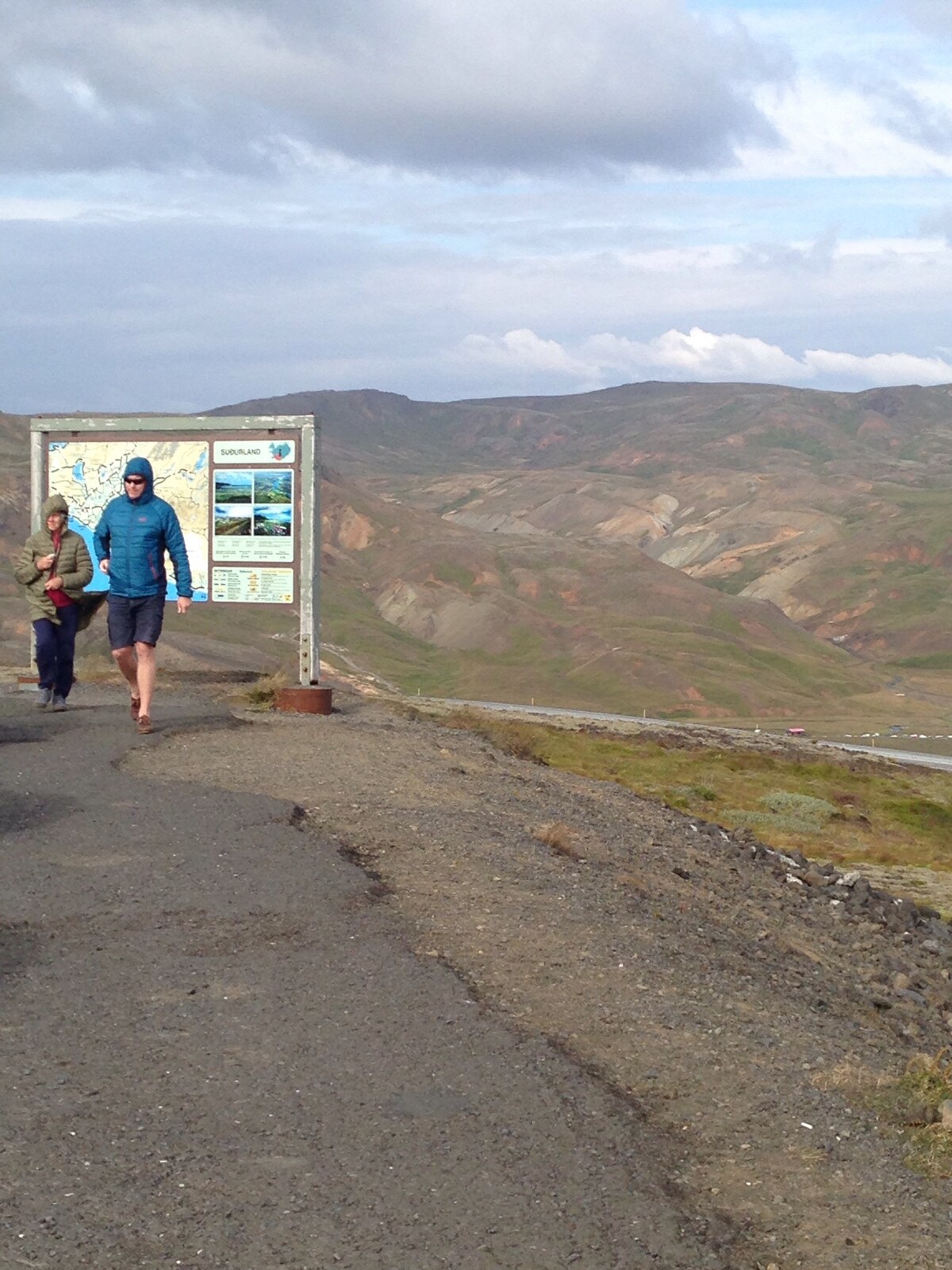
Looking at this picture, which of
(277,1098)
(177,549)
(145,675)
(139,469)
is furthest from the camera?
(177,549)

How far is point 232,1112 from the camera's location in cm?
549

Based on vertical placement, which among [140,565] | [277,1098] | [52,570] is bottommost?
[277,1098]

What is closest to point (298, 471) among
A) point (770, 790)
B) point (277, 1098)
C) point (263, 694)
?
point (263, 694)

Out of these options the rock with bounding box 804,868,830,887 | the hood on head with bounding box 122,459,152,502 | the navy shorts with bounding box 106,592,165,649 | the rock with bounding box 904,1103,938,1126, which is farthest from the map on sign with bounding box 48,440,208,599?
the rock with bounding box 904,1103,938,1126

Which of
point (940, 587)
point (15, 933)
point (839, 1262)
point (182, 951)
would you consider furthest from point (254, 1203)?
point (940, 587)

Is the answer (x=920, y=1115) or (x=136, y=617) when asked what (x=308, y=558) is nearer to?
(x=136, y=617)

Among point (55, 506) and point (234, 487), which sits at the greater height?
point (234, 487)

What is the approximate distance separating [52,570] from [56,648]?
851 mm

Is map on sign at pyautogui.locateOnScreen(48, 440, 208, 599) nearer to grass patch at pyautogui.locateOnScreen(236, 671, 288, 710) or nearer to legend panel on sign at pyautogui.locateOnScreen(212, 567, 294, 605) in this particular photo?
legend panel on sign at pyautogui.locateOnScreen(212, 567, 294, 605)

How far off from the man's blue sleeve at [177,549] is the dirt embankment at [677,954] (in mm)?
1444

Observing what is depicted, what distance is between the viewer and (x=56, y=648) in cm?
1542

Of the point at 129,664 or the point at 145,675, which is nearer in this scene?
the point at 145,675

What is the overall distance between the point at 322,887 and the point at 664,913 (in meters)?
2.59

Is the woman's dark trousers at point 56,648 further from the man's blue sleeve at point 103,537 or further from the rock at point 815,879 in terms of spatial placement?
the rock at point 815,879
